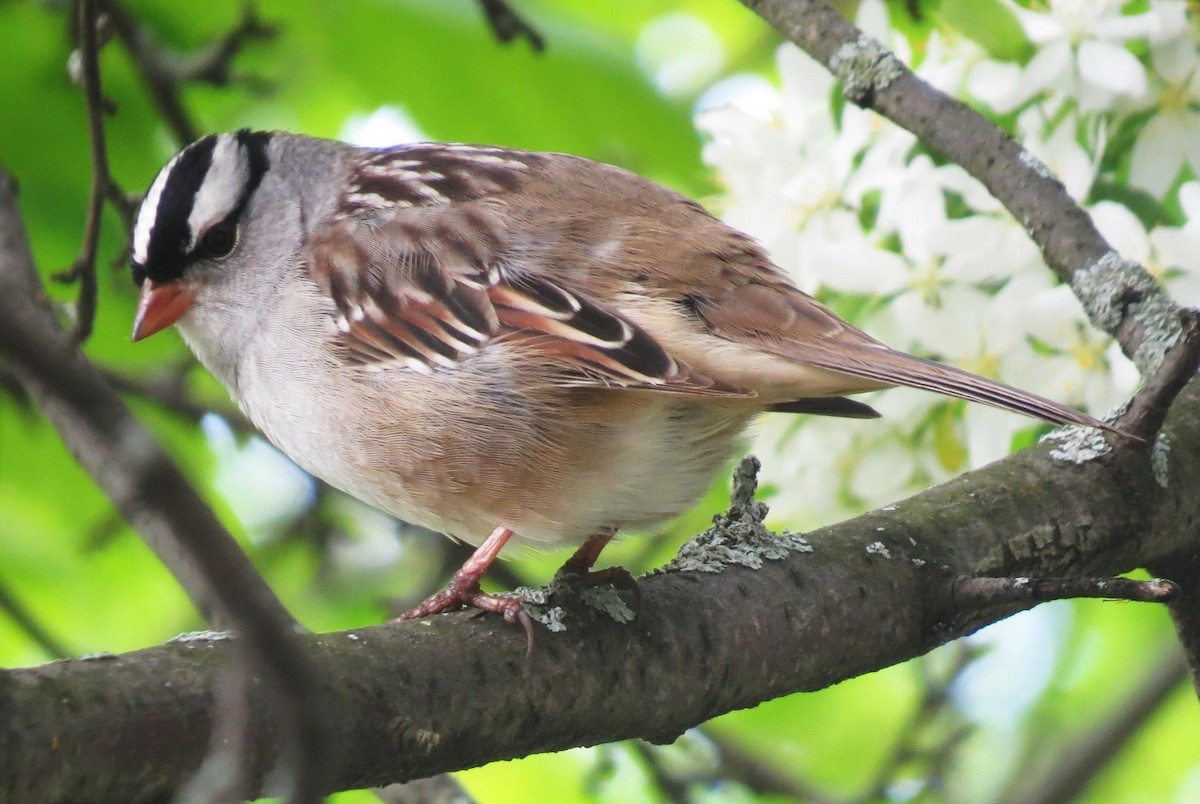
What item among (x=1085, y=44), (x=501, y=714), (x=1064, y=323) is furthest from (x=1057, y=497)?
(x=501, y=714)

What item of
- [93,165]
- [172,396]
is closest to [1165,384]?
[93,165]

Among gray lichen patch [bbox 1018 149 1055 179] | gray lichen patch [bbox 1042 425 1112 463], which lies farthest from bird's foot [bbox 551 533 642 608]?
gray lichen patch [bbox 1018 149 1055 179]

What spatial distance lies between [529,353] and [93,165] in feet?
4.13

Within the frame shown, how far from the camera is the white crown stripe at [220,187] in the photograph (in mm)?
3480

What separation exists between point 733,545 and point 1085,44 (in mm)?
1224

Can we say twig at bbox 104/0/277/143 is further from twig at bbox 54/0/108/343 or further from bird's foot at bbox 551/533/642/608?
bird's foot at bbox 551/533/642/608

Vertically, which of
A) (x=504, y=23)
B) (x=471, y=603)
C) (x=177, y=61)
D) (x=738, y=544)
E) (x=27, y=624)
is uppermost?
(x=504, y=23)

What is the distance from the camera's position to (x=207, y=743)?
1.73m

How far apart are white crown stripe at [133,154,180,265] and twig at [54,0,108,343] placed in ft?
0.33

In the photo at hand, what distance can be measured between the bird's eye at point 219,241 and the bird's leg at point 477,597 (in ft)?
3.72

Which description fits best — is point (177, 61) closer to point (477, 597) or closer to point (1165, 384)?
point (477, 597)

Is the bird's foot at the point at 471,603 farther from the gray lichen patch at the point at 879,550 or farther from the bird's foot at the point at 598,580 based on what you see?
the gray lichen patch at the point at 879,550

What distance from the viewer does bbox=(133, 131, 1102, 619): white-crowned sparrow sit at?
2.77 meters

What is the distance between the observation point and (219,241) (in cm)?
355
